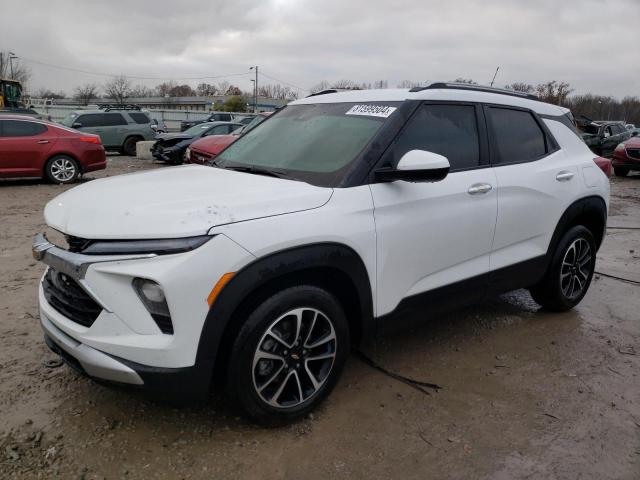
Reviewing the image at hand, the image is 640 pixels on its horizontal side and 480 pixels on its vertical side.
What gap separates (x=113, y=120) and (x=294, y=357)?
61.3 feet

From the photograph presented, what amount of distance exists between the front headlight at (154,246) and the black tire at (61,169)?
10.2 meters

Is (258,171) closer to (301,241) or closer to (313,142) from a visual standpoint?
(313,142)

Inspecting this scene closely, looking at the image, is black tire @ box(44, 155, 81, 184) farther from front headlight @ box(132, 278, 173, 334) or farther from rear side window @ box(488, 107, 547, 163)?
front headlight @ box(132, 278, 173, 334)

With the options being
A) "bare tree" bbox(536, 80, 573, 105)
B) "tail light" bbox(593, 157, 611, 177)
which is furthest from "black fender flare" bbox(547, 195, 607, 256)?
"bare tree" bbox(536, 80, 573, 105)

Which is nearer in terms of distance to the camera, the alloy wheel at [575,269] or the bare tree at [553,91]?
the alloy wheel at [575,269]

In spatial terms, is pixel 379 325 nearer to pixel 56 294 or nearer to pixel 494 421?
pixel 494 421

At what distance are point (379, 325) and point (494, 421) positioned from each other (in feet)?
2.77

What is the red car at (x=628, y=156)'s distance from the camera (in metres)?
15.7

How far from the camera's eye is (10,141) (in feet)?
34.7

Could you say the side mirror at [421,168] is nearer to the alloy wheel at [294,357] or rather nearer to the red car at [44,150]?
the alloy wheel at [294,357]

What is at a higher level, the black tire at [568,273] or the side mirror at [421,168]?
the side mirror at [421,168]

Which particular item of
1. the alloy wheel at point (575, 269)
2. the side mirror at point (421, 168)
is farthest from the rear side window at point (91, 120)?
the side mirror at point (421, 168)

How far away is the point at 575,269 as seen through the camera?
449 cm

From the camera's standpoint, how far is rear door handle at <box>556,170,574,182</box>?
4.05 m
